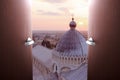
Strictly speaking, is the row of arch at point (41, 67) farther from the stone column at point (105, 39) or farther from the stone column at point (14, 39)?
the stone column at point (105, 39)

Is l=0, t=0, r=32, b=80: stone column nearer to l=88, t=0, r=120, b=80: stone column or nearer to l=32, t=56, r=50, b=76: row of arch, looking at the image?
l=88, t=0, r=120, b=80: stone column

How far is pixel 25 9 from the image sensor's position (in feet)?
10.9

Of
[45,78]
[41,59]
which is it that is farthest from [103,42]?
[41,59]

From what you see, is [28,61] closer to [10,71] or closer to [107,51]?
[10,71]

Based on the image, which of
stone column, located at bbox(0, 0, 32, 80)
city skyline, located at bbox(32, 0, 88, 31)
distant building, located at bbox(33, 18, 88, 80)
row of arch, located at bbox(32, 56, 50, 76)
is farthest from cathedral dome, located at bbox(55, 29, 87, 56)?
stone column, located at bbox(0, 0, 32, 80)

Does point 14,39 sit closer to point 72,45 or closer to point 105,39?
point 105,39

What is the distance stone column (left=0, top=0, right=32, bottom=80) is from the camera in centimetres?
249

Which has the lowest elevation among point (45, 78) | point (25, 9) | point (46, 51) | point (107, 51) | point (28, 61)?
point (45, 78)

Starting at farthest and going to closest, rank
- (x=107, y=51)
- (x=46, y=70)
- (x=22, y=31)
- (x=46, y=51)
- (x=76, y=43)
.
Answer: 1. (x=46, y=51)
2. (x=76, y=43)
3. (x=46, y=70)
4. (x=22, y=31)
5. (x=107, y=51)

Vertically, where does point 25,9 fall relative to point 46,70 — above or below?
above

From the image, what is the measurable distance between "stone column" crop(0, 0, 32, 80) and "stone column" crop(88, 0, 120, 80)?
0.99 m

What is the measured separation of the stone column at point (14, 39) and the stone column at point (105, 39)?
994 millimetres

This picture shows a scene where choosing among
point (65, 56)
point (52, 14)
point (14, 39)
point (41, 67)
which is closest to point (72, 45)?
point (65, 56)

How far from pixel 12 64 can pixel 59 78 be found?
8.68 meters
